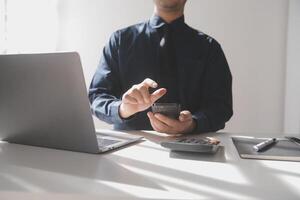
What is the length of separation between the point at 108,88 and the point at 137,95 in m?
0.47

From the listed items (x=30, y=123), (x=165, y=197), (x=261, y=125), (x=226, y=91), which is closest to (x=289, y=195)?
(x=165, y=197)

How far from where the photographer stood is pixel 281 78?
2.07 m

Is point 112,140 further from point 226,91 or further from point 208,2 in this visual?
point 208,2

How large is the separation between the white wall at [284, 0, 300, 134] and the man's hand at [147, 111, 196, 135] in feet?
4.29

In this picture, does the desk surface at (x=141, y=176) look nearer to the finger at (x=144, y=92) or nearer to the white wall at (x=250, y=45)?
the finger at (x=144, y=92)

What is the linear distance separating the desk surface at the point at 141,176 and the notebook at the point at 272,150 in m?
0.03

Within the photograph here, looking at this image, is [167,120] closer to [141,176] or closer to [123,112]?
[123,112]

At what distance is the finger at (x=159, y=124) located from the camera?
851 mm

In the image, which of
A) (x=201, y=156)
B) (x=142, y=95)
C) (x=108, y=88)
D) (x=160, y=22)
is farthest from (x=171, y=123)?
(x=160, y=22)

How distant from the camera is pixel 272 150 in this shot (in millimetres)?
688

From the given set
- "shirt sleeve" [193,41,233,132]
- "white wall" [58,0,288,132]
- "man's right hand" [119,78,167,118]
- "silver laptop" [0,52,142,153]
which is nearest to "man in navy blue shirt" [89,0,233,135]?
"shirt sleeve" [193,41,233,132]

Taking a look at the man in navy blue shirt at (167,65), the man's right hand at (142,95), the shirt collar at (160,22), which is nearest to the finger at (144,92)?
the man's right hand at (142,95)

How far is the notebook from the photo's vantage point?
62 centimetres

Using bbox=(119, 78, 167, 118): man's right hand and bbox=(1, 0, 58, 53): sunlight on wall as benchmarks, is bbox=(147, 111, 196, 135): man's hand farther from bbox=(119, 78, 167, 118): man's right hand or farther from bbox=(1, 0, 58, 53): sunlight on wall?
bbox=(1, 0, 58, 53): sunlight on wall
